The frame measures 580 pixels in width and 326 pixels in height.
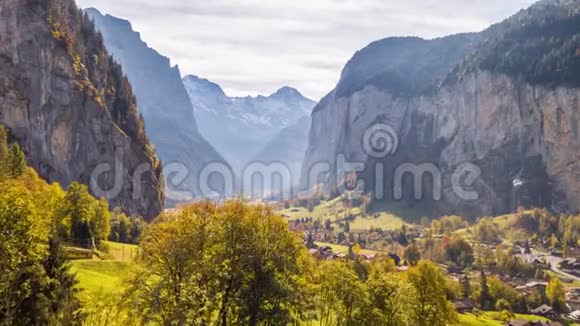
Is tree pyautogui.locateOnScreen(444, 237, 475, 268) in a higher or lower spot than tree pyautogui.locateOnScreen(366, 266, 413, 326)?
lower

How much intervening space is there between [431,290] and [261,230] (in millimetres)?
26825

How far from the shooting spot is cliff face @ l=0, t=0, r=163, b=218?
13300 cm

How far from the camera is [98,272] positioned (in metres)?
57.8

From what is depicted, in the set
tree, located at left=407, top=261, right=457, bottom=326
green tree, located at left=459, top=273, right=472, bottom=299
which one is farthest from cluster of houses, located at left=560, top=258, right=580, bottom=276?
tree, located at left=407, top=261, right=457, bottom=326

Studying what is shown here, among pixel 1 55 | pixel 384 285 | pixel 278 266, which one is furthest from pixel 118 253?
pixel 1 55

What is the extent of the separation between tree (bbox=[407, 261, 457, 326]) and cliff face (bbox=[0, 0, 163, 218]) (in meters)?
109

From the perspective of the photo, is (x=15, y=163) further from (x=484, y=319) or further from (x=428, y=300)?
(x=484, y=319)

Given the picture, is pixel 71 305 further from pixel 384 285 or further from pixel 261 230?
pixel 384 285

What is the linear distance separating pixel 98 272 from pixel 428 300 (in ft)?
119

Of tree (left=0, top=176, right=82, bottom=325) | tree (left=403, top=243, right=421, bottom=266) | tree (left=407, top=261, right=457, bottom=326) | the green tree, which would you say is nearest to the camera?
tree (left=0, top=176, right=82, bottom=325)

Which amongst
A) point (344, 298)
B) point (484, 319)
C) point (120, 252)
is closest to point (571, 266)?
point (484, 319)

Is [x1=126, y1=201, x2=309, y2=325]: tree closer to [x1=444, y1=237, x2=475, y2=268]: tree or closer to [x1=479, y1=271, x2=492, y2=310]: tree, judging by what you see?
[x1=479, y1=271, x2=492, y2=310]: tree

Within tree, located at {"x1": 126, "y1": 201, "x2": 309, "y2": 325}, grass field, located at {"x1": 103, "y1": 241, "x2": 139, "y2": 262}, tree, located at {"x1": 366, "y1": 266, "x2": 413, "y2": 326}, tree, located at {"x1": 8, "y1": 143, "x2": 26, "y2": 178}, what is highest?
tree, located at {"x1": 8, "y1": 143, "x2": 26, "y2": 178}

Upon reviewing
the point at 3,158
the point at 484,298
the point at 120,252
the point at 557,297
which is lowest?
the point at 557,297
